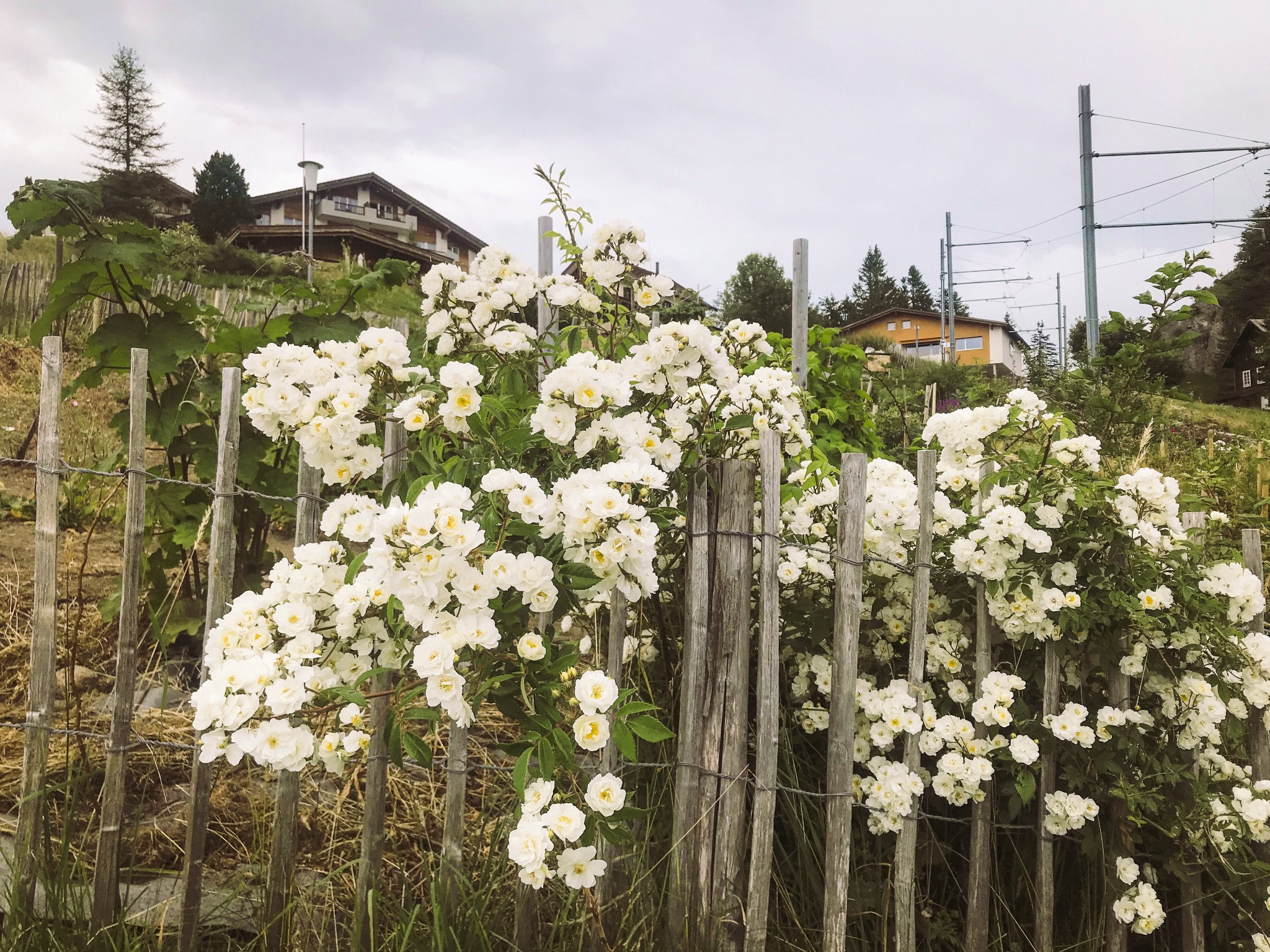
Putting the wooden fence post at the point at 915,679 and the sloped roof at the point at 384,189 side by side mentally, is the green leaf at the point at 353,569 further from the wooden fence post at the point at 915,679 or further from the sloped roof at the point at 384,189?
the sloped roof at the point at 384,189

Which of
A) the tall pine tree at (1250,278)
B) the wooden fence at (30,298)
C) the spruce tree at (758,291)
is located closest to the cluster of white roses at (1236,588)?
the wooden fence at (30,298)

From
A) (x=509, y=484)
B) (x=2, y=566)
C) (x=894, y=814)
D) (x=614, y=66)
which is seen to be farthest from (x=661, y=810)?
(x=614, y=66)

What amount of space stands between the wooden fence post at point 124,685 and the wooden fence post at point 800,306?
310 centimetres

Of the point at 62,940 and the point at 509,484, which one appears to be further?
the point at 62,940

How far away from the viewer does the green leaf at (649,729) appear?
1467mm

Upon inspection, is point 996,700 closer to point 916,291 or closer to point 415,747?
point 415,747

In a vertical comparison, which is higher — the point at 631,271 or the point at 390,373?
the point at 631,271

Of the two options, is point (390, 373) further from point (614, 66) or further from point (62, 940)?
point (614, 66)

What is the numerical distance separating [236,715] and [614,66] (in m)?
4.86

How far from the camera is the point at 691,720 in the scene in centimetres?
197

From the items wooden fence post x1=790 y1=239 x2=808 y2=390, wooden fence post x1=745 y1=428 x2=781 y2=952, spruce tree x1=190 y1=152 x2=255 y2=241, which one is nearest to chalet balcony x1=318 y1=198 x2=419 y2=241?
spruce tree x1=190 y1=152 x2=255 y2=241

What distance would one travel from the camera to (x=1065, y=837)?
2309 mm

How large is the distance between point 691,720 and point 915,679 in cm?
63

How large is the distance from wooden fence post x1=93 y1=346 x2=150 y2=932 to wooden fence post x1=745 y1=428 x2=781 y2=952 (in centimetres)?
149
